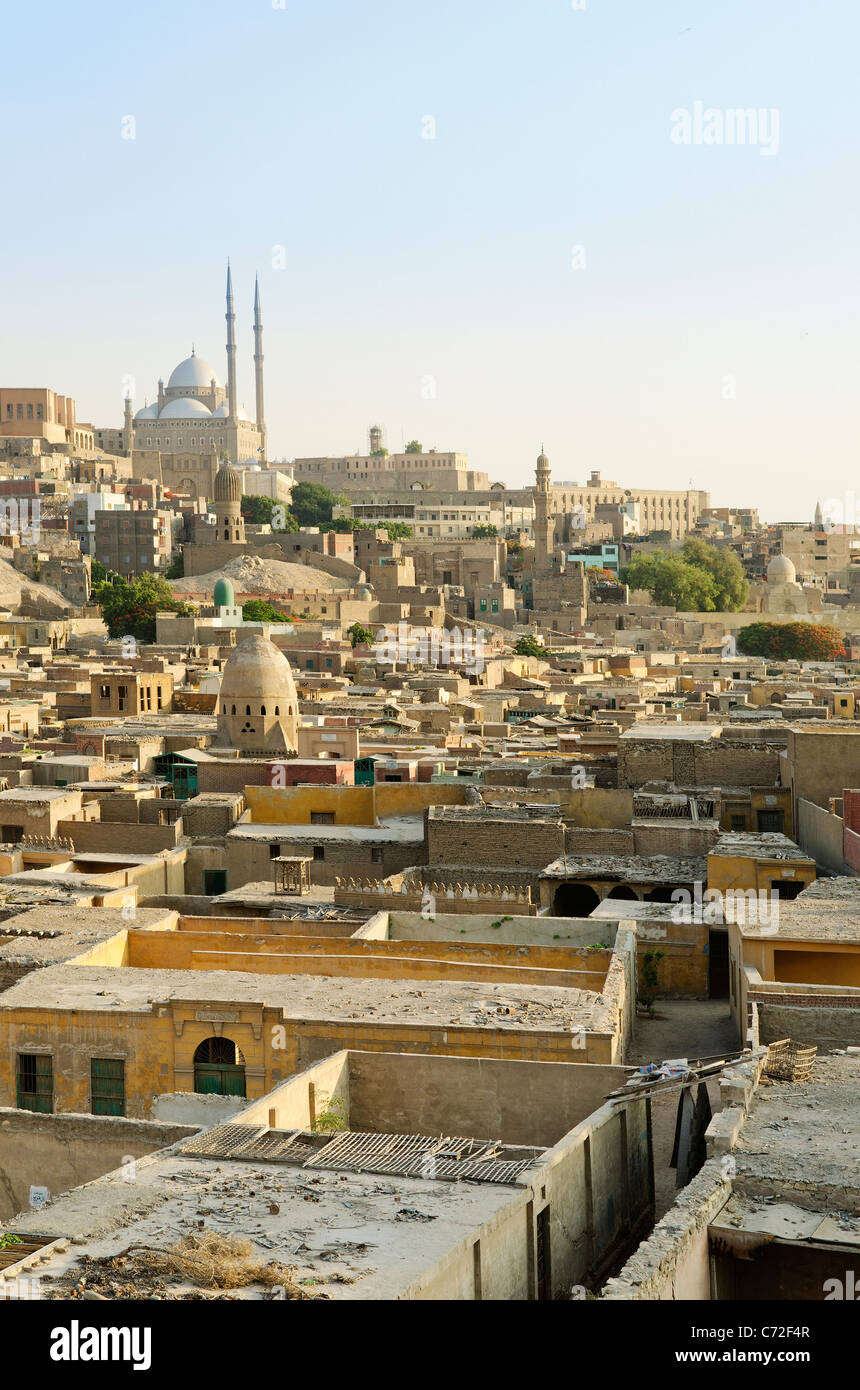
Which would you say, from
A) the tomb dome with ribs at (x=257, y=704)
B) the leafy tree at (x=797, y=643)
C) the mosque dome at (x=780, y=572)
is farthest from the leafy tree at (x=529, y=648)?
the tomb dome with ribs at (x=257, y=704)

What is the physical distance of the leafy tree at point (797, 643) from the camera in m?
70.9

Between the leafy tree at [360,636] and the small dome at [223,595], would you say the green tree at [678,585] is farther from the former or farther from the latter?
the small dome at [223,595]

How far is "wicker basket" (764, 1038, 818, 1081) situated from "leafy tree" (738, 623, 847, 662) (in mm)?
58973

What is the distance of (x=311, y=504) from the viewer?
11231 centimetres

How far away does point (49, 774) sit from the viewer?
28438 mm

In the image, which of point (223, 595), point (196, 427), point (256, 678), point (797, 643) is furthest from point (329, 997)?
point (196, 427)

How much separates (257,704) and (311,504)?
82.6 meters

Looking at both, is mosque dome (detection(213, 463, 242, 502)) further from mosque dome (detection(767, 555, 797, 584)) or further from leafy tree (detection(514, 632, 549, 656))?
mosque dome (detection(767, 555, 797, 584))

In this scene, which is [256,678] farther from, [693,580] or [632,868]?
[693,580]

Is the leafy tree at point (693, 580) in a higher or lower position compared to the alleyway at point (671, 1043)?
higher

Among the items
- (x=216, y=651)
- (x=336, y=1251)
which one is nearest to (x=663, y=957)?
(x=336, y=1251)

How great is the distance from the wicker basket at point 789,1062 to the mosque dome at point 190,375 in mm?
142544

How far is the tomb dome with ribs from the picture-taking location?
30.7 metres
